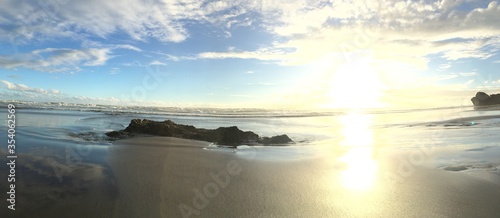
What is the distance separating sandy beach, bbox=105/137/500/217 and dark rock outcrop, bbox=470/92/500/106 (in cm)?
6354

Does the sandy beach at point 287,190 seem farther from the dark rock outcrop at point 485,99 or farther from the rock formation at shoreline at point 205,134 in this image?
the dark rock outcrop at point 485,99

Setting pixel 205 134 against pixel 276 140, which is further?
pixel 205 134

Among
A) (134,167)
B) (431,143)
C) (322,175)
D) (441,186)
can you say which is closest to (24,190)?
(134,167)

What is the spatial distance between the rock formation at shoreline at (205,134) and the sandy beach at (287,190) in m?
4.45

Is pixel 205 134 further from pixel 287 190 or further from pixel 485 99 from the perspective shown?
pixel 485 99

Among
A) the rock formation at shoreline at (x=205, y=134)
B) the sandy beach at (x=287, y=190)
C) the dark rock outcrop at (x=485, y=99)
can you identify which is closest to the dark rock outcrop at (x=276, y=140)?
the rock formation at shoreline at (x=205, y=134)

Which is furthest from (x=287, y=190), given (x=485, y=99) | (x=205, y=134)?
(x=485, y=99)

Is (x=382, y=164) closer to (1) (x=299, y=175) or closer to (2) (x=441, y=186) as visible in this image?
(2) (x=441, y=186)

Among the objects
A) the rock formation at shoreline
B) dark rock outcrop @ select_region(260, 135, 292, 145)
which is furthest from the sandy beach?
the rock formation at shoreline

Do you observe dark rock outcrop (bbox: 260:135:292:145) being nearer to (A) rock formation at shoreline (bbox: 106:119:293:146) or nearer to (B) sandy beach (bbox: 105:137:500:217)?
(A) rock formation at shoreline (bbox: 106:119:293:146)

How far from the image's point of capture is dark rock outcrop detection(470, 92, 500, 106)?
54.8 meters

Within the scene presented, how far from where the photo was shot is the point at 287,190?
4.96 meters

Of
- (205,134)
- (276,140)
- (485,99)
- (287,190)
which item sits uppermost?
(485,99)

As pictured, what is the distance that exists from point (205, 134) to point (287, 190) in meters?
8.06
